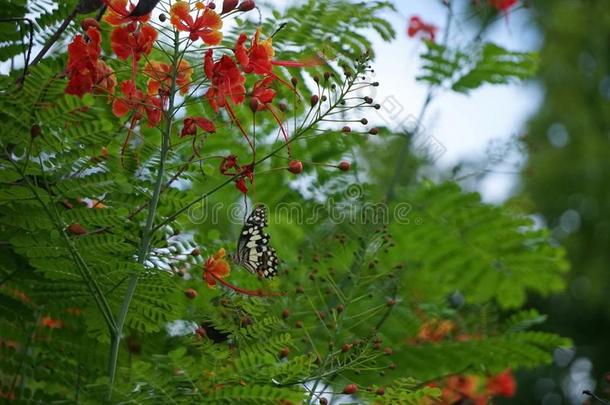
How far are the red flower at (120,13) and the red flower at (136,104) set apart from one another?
5.6 inches

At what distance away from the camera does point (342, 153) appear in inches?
142

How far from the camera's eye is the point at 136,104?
219cm

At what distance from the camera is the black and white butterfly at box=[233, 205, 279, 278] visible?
2666mm

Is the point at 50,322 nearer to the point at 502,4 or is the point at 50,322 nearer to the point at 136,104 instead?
the point at 136,104

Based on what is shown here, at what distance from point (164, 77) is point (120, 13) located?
175 millimetres

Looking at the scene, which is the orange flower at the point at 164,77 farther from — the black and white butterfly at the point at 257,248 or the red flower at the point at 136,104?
the black and white butterfly at the point at 257,248

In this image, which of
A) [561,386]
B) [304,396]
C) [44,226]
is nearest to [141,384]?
[304,396]

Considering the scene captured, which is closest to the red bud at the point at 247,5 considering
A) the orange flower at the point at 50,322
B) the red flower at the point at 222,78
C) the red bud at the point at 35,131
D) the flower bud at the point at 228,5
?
the flower bud at the point at 228,5

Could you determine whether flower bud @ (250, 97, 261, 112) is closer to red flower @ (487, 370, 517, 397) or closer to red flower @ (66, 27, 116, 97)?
red flower @ (66, 27, 116, 97)

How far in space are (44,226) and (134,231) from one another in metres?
0.25

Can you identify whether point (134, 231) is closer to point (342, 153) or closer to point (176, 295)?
point (176, 295)

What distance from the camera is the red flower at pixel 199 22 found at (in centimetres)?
215

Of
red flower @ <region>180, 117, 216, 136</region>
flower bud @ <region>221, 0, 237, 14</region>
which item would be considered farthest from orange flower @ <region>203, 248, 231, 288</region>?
flower bud @ <region>221, 0, 237, 14</region>

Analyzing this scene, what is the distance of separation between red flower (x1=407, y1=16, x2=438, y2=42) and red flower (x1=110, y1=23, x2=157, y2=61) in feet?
8.47
